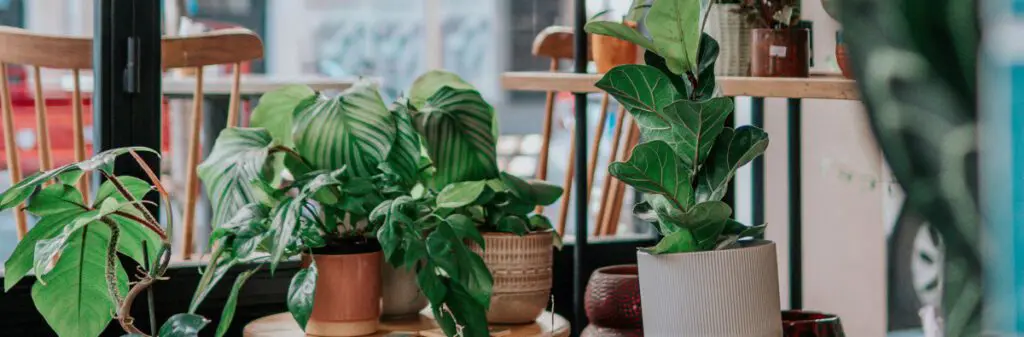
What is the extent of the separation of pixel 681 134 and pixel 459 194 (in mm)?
444

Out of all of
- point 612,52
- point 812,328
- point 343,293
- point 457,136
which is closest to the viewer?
point 812,328

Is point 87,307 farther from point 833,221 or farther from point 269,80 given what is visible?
point 833,221

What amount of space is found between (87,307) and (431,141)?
1.81ft

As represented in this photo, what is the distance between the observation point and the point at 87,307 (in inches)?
64.6

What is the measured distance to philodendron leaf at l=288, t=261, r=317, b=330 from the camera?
1.55m

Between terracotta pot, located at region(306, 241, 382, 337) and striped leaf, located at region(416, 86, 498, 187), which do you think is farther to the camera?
striped leaf, located at region(416, 86, 498, 187)

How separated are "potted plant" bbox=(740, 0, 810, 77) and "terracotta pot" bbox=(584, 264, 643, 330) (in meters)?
0.36

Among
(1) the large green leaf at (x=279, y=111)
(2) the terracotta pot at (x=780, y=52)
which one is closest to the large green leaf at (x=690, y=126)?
(2) the terracotta pot at (x=780, y=52)

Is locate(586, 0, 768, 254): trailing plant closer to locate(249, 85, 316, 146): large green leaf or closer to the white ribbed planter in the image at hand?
the white ribbed planter

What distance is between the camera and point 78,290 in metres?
1.63

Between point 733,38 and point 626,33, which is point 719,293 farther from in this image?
point 733,38

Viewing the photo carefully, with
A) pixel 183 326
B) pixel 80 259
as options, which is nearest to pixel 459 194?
pixel 183 326

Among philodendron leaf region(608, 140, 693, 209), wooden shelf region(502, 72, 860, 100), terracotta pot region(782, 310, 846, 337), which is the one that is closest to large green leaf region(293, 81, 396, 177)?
wooden shelf region(502, 72, 860, 100)

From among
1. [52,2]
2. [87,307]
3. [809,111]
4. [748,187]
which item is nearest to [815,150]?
[809,111]
